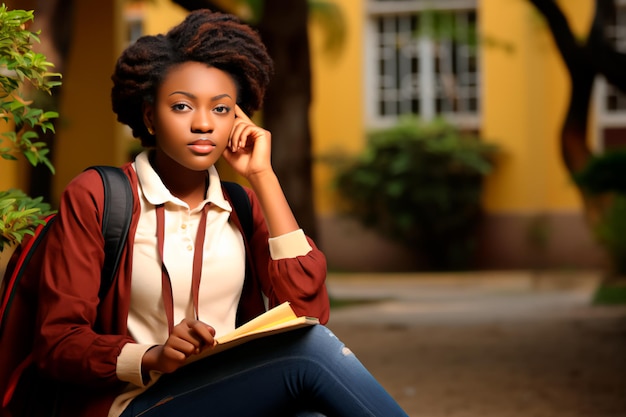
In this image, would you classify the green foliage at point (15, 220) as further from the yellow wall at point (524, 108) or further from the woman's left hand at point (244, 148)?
the yellow wall at point (524, 108)

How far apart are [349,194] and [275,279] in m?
15.1

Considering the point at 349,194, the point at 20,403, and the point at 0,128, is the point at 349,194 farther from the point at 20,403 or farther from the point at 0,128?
the point at 20,403

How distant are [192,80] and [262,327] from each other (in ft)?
Answer: 2.17

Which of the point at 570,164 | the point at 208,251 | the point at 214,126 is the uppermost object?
the point at 214,126

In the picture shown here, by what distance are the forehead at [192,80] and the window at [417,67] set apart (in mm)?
15567

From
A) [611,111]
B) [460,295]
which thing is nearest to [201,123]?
[460,295]

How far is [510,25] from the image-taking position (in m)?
17.7

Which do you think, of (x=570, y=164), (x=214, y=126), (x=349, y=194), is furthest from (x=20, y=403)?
(x=349, y=194)

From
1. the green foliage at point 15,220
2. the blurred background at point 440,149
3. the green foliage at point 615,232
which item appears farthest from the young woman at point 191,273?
the green foliage at point 615,232

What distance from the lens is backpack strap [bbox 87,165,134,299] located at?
249 cm

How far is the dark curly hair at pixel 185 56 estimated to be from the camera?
8.81 feet

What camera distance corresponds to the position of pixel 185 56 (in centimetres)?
269

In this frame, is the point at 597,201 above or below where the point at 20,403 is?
below

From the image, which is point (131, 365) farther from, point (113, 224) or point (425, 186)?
point (425, 186)
